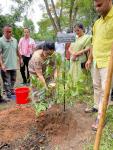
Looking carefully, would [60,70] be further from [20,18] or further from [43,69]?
[20,18]

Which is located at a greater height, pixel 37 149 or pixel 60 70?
pixel 60 70

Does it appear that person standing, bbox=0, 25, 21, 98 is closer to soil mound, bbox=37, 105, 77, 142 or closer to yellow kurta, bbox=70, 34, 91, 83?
yellow kurta, bbox=70, 34, 91, 83

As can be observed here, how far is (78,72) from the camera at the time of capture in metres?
7.48

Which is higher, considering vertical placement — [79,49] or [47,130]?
[79,49]

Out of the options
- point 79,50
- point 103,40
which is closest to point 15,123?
point 103,40

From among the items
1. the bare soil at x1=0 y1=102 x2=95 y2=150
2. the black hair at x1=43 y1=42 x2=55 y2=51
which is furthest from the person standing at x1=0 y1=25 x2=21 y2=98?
the black hair at x1=43 y1=42 x2=55 y2=51

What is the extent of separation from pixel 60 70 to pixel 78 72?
2155mm

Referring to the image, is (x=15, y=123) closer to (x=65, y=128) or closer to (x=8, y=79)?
(x=65, y=128)

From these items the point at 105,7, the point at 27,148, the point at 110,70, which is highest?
the point at 105,7

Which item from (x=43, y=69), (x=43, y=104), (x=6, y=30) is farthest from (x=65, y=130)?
(x=6, y=30)

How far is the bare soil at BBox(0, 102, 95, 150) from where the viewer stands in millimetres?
4734

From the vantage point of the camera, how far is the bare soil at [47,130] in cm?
473

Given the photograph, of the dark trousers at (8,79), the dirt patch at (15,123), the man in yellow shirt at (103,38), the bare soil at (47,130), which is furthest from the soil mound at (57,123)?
the dark trousers at (8,79)

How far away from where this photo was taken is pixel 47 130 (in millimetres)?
5156
